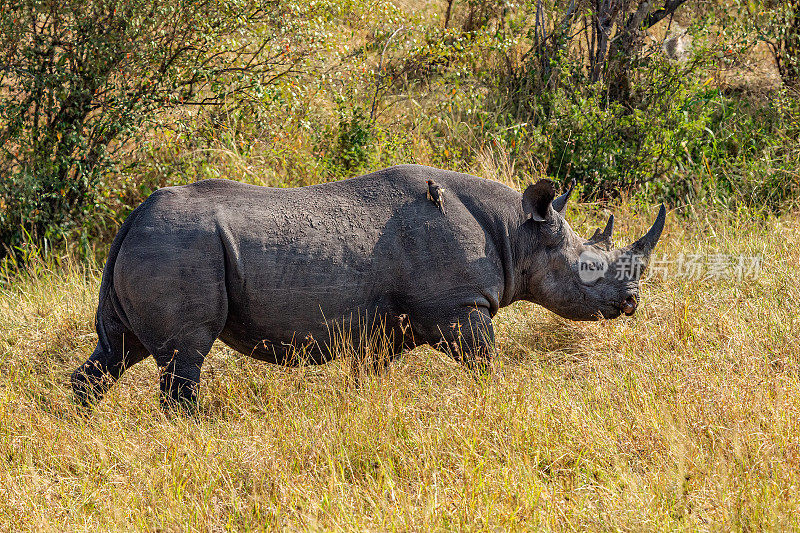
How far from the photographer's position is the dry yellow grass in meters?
3.61

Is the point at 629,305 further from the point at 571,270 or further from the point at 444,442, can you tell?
the point at 444,442

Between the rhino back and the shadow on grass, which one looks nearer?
the rhino back

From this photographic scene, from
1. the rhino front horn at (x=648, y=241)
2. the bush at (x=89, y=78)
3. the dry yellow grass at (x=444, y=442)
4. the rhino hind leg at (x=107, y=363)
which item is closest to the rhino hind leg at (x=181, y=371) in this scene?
the dry yellow grass at (x=444, y=442)

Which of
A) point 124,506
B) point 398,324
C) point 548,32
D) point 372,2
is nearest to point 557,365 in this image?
point 398,324

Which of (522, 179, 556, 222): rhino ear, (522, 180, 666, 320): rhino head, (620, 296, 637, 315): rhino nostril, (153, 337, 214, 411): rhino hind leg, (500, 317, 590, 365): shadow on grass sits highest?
(522, 179, 556, 222): rhino ear

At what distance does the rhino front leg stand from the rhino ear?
73 cm

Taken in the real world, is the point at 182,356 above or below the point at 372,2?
below

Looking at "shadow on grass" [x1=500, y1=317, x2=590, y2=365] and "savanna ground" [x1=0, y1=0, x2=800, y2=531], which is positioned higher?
"savanna ground" [x1=0, y1=0, x2=800, y2=531]

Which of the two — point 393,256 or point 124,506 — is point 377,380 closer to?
point 393,256

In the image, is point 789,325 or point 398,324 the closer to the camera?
point 398,324

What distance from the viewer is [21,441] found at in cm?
445

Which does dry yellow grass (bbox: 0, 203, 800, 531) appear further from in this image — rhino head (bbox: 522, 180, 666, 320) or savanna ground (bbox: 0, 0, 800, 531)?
rhino head (bbox: 522, 180, 666, 320)

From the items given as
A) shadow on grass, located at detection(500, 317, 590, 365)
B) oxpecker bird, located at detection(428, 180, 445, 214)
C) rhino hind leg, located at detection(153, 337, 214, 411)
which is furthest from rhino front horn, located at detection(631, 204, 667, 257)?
rhino hind leg, located at detection(153, 337, 214, 411)

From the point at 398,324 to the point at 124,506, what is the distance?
1888 millimetres
